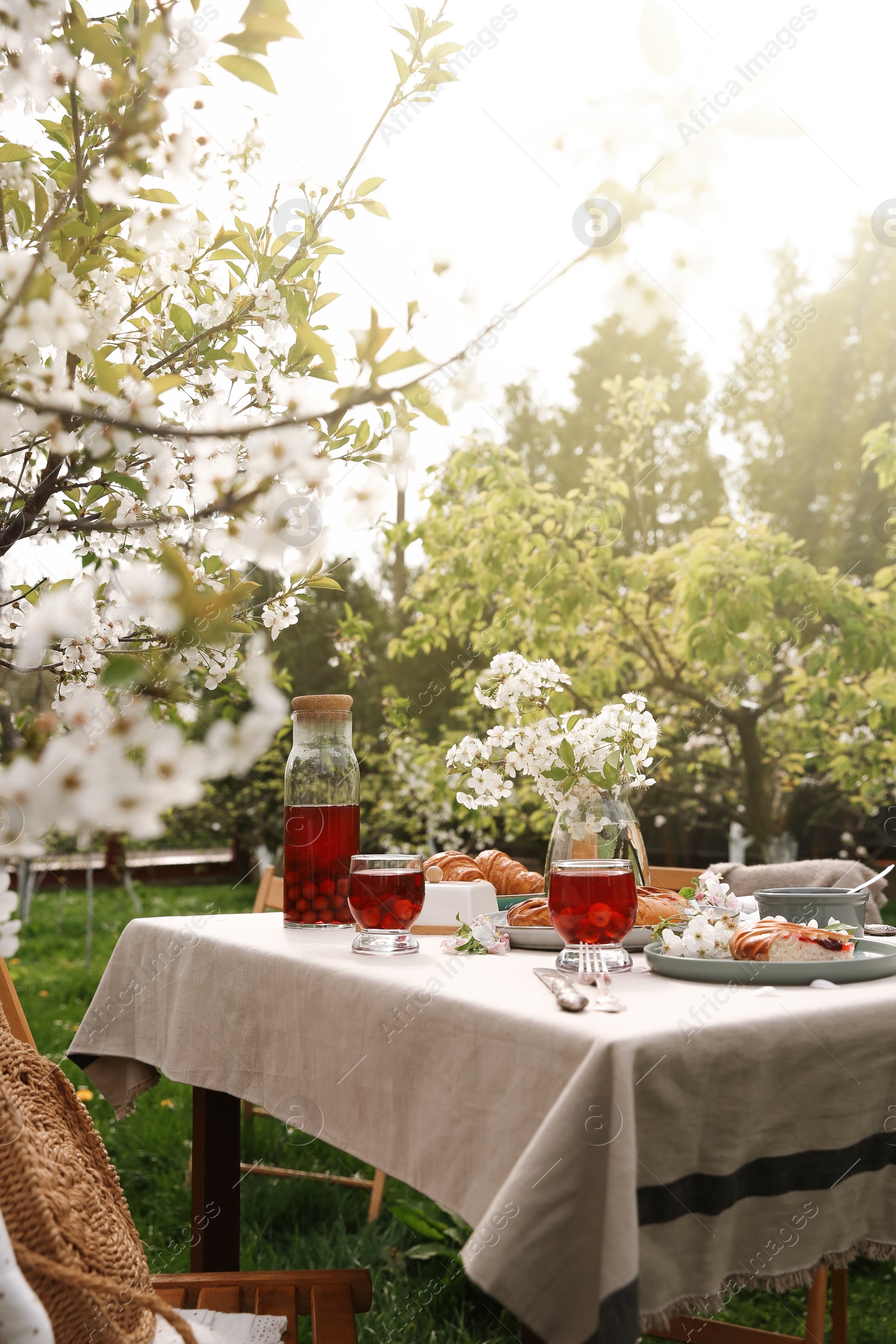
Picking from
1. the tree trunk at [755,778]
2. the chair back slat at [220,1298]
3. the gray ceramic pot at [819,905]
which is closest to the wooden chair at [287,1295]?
the chair back slat at [220,1298]

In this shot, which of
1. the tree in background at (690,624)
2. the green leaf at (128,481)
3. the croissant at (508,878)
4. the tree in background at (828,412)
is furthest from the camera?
the tree in background at (828,412)

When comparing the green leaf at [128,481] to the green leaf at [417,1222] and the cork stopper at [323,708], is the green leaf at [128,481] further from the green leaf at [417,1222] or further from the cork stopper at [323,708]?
the green leaf at [417,1222]

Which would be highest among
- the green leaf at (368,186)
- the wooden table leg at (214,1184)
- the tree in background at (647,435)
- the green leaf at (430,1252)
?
the tree in background at (647,435)

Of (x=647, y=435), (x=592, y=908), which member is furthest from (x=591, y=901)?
(x=647, y=435)

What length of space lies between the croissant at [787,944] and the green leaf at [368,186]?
996 millimetres

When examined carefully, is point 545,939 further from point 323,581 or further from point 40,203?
point 40,203

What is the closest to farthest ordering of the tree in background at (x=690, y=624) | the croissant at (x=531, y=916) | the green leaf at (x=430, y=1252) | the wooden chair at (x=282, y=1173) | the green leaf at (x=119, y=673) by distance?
the green leaf at (x=119, y=673) < the croissant at (x=531, y=916) < the green leaf at (x=430, y=1252) < the wooden chair at (x=282, y=1173) < the tree in background at (x=690, y=624)

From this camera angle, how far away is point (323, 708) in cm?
179

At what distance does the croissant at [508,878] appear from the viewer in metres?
1.93

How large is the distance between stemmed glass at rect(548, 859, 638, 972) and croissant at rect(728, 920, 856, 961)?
0.45 ft

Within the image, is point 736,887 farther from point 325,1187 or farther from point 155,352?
point 155,352

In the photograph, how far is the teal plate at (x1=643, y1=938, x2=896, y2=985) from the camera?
45.3 inches

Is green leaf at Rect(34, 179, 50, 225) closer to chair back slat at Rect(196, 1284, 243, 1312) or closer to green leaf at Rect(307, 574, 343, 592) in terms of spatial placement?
green leaf at Rect(307, 574, 343, 592)

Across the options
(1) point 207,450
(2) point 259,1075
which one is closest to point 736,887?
(2) point 259,1075
